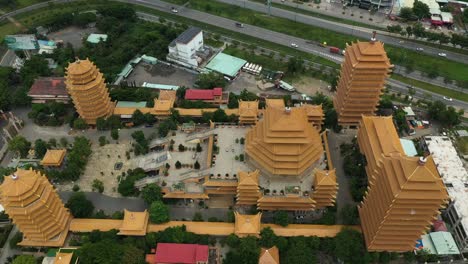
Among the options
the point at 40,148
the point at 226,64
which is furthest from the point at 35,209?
the point at 226,64

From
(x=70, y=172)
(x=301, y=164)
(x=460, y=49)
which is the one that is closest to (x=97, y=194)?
(x=70, y=172)

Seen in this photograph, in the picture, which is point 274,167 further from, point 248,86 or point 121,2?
point 121,2

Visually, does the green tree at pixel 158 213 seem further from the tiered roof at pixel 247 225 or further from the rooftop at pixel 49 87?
the rooftop at pixel 49 87

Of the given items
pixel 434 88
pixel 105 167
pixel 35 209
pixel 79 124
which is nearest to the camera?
pixel 35 209

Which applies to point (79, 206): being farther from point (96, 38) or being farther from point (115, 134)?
point (96, 38)

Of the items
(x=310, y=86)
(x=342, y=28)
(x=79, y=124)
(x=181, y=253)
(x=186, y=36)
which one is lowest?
(x=181, y=253)

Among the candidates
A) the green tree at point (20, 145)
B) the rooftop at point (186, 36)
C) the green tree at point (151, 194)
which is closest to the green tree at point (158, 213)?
the green tree at point (151, 194)

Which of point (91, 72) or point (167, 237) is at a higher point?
point (91, 72)
